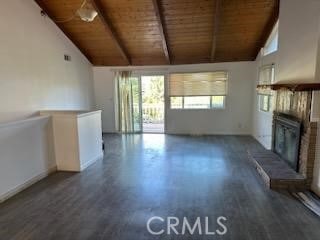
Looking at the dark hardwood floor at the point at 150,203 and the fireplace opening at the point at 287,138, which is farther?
the fireplace opening at the point at 287,138

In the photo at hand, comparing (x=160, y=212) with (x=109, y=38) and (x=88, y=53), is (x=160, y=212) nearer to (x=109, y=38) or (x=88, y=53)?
(x=109, y=38)

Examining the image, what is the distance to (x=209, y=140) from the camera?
20.8ft

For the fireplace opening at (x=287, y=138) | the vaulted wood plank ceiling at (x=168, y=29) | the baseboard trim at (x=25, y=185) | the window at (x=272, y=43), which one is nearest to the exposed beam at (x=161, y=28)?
the vaulted wood plank ceiling at (x=168, y=29)

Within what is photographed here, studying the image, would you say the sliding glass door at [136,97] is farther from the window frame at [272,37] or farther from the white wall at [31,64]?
the window frame at [272,37]

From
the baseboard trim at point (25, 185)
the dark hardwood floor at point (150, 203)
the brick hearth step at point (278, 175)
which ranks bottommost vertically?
the dark hardwood floor at point (150, 203)

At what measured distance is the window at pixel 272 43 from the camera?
202 inches

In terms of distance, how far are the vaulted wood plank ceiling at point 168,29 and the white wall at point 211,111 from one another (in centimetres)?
24

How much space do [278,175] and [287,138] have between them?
800 mm

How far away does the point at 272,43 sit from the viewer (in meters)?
5.42

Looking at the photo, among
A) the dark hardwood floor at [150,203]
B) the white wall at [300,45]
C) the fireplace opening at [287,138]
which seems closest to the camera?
the dark hardwood floor at [150,203]

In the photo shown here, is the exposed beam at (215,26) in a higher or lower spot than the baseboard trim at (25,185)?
higher

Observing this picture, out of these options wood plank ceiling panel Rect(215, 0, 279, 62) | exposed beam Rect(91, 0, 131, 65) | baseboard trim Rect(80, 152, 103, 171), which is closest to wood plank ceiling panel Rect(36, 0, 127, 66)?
exposed beam Rect(91, 0, 131, 65)

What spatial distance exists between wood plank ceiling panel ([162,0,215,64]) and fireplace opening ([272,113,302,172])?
247cm

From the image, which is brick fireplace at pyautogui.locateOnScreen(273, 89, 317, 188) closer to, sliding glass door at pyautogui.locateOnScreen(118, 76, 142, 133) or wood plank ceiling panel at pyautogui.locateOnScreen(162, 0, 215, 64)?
wood plank ceiling panel at pyautogui.locateOnScreen(162, 0, 215, 64)
